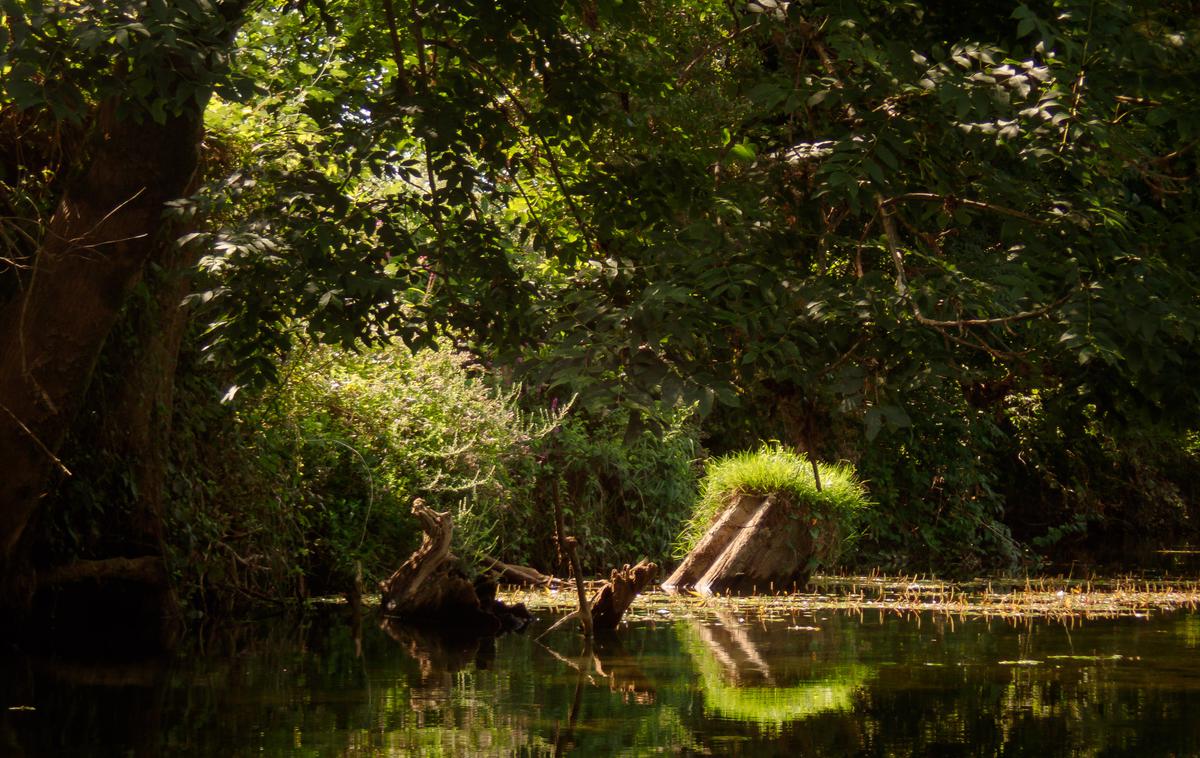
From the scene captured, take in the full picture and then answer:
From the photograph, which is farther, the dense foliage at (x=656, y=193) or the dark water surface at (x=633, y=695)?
the dense foliage at (x=656, y=193)

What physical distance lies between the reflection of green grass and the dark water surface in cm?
1

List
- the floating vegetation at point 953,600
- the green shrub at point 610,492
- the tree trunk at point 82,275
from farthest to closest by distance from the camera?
the green shrub at point 610,492
the floating vegetation at point 953,600
the tree trunk at point 82,275

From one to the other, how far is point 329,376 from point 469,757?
686 centimetres

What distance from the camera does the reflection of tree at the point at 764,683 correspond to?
5.58 metres

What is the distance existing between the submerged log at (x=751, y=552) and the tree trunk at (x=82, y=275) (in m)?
6.20

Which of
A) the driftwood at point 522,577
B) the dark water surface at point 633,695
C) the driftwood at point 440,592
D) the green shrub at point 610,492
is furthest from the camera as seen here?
the green shrub at point 610,492

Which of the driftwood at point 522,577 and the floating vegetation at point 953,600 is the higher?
the driftwood at point 522,577

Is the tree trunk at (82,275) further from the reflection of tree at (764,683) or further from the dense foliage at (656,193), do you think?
the reflection of tree at (764,683)

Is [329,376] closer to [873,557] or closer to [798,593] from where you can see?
[798,593]

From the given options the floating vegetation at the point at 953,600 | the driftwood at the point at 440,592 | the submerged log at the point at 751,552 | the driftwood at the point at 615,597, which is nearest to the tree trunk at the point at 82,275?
the driftwood at the point at 440,592

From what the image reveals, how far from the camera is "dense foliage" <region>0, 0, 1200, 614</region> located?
5.61 m

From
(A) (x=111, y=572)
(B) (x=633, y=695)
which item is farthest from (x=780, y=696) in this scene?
(A) (x=111, y=572)

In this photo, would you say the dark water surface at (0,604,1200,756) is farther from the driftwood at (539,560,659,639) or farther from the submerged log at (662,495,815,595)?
the submerged log at (662,495,815,595)

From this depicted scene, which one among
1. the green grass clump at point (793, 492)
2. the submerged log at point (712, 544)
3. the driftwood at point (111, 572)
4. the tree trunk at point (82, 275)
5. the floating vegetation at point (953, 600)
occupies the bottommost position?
the floating vegetation at point (953, 600)
